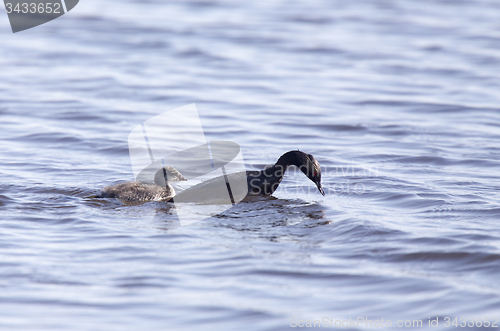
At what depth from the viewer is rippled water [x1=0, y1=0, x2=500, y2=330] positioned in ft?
15.9

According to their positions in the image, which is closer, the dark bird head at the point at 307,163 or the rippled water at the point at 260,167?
the rippled water at the point at 260,167

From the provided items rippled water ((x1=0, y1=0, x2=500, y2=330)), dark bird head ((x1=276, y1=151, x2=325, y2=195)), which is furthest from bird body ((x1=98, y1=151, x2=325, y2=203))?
rippled water ((x1=0, y1=0, x2=500, y2=330))

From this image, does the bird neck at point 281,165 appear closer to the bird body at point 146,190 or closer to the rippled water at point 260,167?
the rippled water at point 260,167

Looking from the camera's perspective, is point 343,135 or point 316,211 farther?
point 343,135

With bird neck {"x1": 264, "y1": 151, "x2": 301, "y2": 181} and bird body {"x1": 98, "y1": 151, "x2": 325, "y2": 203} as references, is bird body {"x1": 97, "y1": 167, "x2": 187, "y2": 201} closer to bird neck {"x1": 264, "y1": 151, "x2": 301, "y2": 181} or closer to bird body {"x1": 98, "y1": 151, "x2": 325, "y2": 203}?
bird body {"x1": 98, "y1": 151, "x2": 325, "y2": 203}

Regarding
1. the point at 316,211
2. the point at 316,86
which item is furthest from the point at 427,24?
the point at 316,211

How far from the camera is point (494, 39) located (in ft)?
Result: 61.5

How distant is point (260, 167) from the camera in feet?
30.2

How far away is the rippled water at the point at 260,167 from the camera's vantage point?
15.9 ft

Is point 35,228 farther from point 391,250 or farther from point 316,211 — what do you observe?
point 391,250

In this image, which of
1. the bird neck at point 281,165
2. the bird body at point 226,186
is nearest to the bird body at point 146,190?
the bird body at point 226,186

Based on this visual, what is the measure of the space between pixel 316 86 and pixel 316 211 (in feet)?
26.3

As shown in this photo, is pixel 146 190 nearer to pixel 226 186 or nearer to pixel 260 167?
pixel 226 186

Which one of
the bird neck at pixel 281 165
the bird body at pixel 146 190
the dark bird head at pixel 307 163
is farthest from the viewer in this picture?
the bird neck at pixel 281 165
